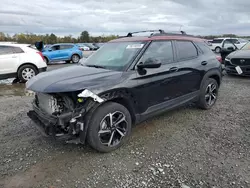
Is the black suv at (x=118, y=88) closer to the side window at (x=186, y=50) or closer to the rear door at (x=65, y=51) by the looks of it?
the side window at (x=186, y=50)

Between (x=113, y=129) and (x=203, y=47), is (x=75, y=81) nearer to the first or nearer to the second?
(x=113, y=129)

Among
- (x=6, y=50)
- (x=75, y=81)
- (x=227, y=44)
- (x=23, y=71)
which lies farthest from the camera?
(x=227, y=44)

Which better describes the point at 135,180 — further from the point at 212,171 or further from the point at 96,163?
the point at 212,171

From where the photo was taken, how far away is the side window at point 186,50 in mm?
4203

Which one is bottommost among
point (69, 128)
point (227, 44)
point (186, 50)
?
point (69, 128)

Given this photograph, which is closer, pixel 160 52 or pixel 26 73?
pixel 160 52

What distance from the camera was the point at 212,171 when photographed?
107 inches

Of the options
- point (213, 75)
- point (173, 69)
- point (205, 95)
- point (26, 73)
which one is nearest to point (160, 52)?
point (173, 69)

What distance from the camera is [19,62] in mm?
8234

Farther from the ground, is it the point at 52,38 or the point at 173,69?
the point at 52,38

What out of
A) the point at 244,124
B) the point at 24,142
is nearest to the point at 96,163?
the point at 24,142

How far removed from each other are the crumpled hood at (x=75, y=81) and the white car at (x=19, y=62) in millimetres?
5658

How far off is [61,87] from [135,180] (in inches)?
59.9

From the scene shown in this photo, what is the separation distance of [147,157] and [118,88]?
1.09 metres
